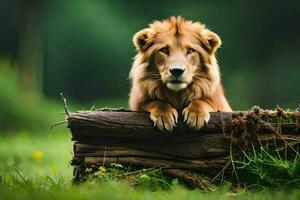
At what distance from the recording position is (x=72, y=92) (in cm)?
2131

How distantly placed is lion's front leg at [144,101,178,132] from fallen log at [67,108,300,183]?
0.19 feet

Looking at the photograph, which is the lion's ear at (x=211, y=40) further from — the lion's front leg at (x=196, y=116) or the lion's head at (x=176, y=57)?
the lion's front leg at (x=196, y=116)

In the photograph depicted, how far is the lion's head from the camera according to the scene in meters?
8.10

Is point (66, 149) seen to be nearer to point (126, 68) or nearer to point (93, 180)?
point (93, 180)

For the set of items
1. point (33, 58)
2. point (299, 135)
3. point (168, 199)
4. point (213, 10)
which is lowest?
point (168, 199)

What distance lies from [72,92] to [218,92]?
1305cm

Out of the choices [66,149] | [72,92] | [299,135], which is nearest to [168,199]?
[299,135]

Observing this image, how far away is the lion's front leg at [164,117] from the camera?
775cm

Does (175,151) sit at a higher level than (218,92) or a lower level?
lower

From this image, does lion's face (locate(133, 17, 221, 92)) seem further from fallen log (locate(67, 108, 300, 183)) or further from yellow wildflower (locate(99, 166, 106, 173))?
yellow wildflower (locate(99, 166, 106, 173))

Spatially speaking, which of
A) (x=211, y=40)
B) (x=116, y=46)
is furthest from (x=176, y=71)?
(x=116, y=46)

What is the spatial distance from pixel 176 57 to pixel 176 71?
0.19 m

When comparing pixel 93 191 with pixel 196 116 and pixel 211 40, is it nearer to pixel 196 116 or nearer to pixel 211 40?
pixel 196 116

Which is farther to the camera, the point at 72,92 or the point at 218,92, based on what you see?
the point at 72,92
